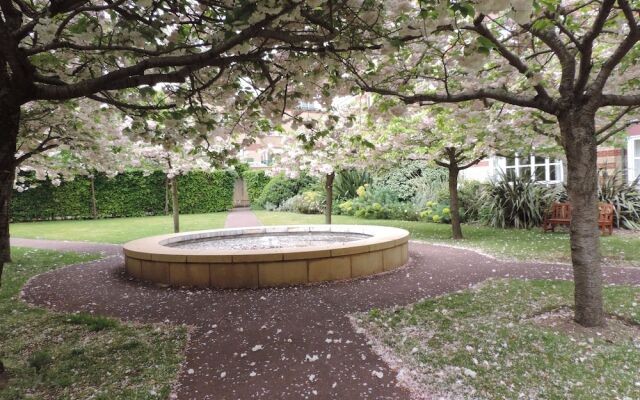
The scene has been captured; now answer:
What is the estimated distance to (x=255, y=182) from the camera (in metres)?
25.4

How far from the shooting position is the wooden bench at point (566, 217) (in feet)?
32.3

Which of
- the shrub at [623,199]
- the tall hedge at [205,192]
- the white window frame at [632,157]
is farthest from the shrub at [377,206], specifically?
the tall hedge at [205,192]

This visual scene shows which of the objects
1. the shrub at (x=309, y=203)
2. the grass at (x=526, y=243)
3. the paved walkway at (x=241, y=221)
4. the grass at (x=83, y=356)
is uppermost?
the shrub at (x=309, y=203)

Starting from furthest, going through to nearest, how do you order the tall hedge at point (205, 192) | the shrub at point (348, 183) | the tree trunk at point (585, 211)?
the tall hedge at point (205, 192)
the shrub at point (348, 183)
the tree trunk at point (585, 211)

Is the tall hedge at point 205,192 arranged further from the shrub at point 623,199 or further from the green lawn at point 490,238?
the shrub at point 623,199

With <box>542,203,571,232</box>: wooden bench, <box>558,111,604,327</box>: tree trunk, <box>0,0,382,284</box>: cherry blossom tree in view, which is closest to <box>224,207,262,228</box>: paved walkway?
<box>542,203,571,232</box>: wooden bench

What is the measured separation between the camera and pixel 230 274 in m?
5.67

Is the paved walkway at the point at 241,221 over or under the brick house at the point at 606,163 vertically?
under

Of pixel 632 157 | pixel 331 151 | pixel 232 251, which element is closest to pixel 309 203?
pixel 331 151

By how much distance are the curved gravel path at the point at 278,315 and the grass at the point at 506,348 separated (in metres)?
0.34

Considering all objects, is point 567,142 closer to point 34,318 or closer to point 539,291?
point 539,291

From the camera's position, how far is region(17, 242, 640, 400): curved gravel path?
9.78 ft

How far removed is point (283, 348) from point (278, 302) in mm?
1342

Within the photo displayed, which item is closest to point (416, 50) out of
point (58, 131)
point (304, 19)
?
point (304, 19)
